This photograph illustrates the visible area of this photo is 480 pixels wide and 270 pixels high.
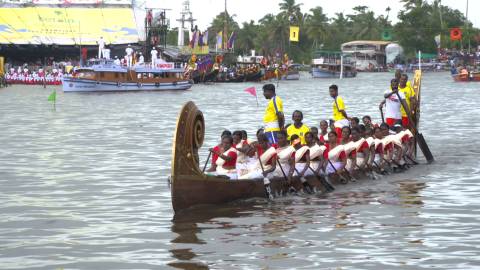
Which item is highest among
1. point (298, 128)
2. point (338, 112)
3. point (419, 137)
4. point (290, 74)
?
point (338, 112)

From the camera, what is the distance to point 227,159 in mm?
16922

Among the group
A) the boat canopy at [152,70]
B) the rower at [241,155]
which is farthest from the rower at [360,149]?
the boat canopy at [152,70]

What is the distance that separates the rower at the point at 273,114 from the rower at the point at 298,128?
22 centimetres

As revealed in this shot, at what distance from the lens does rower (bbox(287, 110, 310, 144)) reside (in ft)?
61.0

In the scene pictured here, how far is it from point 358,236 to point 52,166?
11.6 m

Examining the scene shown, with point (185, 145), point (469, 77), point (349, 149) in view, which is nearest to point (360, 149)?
point (349, 149)

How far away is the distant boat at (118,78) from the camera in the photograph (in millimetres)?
67062

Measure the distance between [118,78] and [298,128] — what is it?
1971 inches

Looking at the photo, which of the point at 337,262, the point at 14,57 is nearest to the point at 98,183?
the point at 337,262

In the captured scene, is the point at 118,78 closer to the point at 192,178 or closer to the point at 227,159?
the point at 227,159

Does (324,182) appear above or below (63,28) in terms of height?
below

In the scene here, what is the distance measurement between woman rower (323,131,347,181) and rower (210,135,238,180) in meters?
2.53

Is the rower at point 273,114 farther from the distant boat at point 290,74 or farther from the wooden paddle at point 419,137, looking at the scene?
the distant boat at point 290,74

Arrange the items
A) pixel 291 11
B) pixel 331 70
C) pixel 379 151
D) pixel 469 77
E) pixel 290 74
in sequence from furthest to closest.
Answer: pixel 291 11 < pixel 331 70 < pixel 290 74 < pixel 469 77 < pixel 379 151
